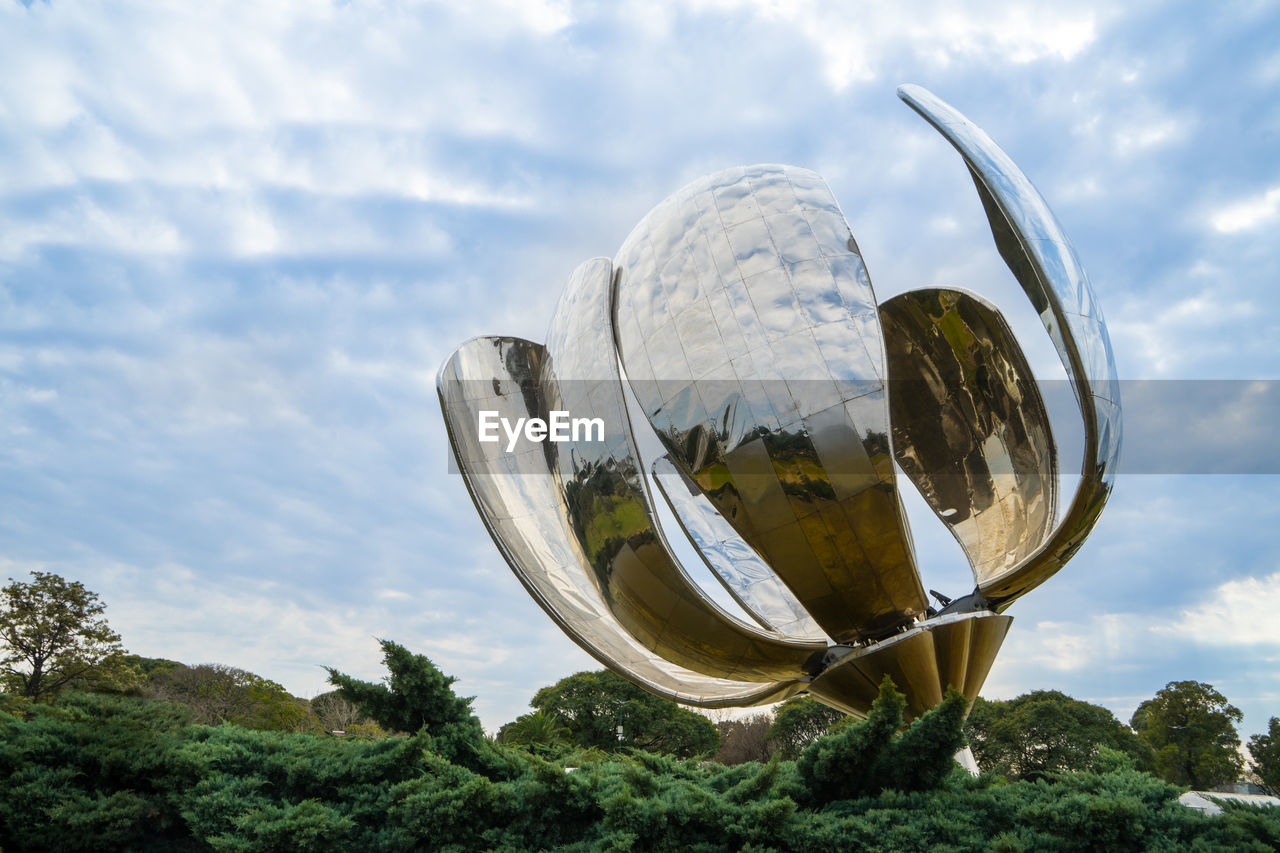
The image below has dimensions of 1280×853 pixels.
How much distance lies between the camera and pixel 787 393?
6391 mm

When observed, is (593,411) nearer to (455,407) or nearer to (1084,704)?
(455,407)

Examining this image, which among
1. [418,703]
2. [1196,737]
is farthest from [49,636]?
[1196,737]

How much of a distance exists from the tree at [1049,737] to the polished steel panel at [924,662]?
85.8ft

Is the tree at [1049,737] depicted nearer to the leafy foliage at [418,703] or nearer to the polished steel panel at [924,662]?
the polished steel panel at [924,662]

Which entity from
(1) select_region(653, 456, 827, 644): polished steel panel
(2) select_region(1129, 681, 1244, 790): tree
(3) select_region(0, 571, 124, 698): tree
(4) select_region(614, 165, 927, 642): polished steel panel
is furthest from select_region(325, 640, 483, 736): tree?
(2) select_region(1129, 681, 1244, 790): tree

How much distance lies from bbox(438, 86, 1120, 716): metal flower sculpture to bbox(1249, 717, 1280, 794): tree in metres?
31.8

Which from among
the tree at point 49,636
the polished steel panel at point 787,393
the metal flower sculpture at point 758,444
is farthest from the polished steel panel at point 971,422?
the tree at point 49,636

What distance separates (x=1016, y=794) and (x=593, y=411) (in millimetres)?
4131

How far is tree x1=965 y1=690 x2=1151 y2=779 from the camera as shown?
29312 mm

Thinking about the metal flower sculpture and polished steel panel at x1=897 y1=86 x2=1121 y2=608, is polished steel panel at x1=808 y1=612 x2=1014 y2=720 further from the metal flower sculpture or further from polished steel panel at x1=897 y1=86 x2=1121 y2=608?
polished steel panel at x1=897 y1=86 x2=1121 y2=608

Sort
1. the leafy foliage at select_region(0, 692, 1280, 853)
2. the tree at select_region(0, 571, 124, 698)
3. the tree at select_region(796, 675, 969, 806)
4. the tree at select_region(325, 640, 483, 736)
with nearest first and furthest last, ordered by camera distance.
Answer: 1. the leafy foliage at select_region(0, 692, 1280, 853)
2. the tree at select_region(796, 675, 969, 806)
3. the tree at select_region(325, 640, 483, 736)
4. the tree at select_region(0, 571, 124, 698)

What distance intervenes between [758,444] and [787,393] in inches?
17.3

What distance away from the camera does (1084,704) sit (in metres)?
32.0

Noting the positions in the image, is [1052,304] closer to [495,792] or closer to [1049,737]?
[495,792]
